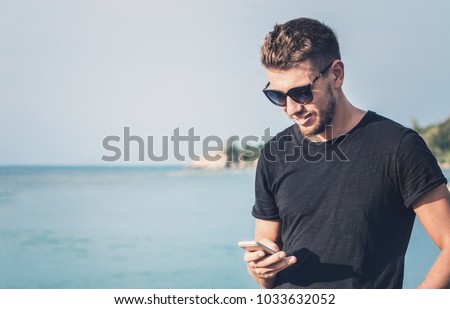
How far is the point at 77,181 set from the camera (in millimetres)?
63219

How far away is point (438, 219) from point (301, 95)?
29.6 inches

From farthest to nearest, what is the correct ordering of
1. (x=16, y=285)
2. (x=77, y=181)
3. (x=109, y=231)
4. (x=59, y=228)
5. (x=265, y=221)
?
1. (x=77, y=181)
2. (x=109, y=231)
3. (x=59, y=228)
4. (x=16, y=285)
5. (x=265, y=221)

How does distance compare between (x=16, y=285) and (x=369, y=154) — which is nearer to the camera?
(x=369, y=154)

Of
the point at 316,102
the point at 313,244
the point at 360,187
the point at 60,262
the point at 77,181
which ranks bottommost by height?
the point at 77,181

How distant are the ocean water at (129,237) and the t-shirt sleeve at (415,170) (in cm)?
1213

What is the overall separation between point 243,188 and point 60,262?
1902 centimetres

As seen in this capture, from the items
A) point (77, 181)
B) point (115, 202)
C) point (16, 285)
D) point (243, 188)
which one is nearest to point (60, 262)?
point (16, 285)

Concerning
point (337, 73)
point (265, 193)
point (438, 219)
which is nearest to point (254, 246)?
point (265, 193)

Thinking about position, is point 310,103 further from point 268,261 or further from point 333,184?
point 268,261

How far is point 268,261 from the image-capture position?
112 inches

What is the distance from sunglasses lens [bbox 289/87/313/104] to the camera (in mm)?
2971

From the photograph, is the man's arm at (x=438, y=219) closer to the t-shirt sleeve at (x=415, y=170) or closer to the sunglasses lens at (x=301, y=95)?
the t-shirt sleeve at (x=415, y=170)

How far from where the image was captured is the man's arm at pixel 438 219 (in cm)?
268

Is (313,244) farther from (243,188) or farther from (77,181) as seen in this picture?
(77,181)
